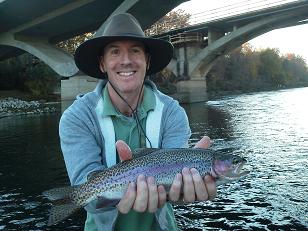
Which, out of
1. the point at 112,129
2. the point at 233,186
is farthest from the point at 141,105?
the point at 233,186

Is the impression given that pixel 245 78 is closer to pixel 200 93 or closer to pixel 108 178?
pixel 200 93

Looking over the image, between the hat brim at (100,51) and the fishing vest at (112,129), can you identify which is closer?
the fishing vest at (112,129)

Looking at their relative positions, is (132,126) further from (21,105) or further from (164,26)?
(164,26)

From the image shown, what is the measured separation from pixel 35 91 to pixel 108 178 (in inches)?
1763

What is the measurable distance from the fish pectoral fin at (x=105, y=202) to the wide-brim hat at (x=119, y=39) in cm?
109

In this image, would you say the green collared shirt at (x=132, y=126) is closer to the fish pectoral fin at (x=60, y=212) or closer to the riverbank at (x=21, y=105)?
the fish pectoral fin at (x=60, y=212)

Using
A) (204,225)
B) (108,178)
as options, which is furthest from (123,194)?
(204,225)

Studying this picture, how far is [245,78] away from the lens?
283 ft

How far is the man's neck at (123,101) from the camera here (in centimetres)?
290

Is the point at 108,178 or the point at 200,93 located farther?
the point at 200,93

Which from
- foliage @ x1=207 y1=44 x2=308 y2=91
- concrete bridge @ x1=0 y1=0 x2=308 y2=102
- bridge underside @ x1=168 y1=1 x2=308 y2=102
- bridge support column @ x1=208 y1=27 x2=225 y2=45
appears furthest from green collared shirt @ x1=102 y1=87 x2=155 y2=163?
foliage @ x1=207 y1=44 x2=308 y2=91

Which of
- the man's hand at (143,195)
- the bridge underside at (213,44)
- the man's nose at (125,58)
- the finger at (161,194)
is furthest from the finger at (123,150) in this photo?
the bridge underside at (213,44)

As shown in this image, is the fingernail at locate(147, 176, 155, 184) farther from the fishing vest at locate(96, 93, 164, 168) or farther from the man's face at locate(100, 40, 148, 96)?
the man's face at locate(100, 40, 148, 96)

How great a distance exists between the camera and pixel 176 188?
8.04ft
